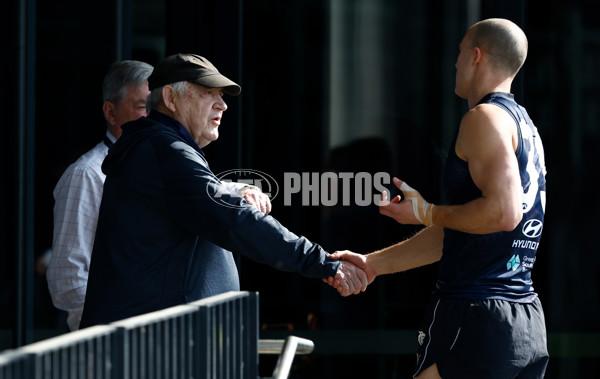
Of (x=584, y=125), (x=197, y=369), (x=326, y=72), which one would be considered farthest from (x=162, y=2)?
(x=197, y=369)

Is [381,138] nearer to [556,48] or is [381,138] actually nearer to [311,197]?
[311,197]

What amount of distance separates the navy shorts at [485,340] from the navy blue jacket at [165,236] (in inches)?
20.6

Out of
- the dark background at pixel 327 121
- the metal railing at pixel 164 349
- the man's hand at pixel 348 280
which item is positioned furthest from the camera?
the dark background at pixel 327 121

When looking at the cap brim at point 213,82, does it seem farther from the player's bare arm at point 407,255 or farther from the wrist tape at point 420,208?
the player's bare arm at point 407,255

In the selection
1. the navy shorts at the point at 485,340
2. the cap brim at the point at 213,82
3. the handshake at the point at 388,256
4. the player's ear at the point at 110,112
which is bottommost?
the navy shorts at the point at 485,340

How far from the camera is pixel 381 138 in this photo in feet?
20.0

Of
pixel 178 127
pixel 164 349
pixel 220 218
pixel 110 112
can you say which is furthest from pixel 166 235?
pixel 110 112

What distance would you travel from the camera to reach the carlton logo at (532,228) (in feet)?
10.3

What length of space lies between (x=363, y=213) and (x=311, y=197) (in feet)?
1.69

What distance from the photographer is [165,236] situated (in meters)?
3.19

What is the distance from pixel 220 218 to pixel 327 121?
118 inches

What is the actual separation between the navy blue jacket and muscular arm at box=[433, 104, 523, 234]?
626 mm

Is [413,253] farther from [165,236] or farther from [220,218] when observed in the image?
[165,236]

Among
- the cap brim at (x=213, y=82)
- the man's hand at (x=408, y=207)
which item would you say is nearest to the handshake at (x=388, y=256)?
A: the man's hand at (x=408, y=207)
